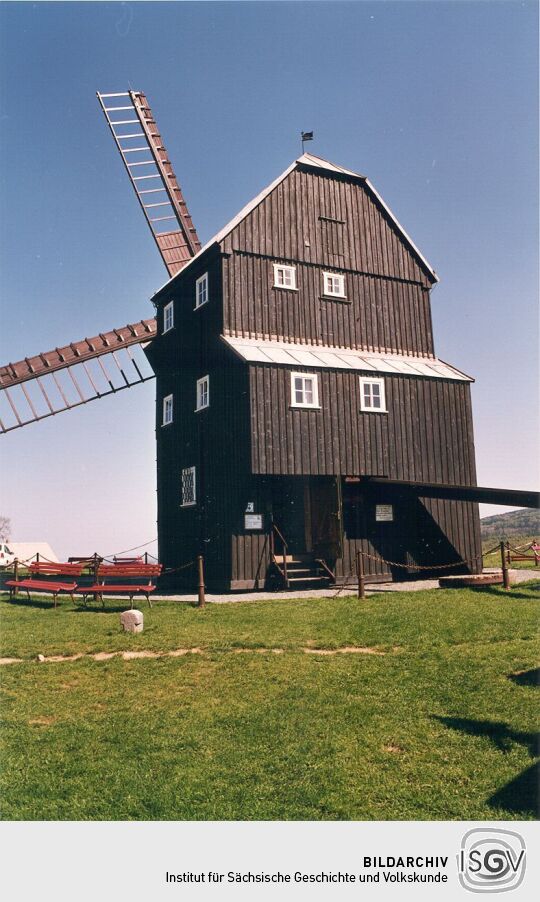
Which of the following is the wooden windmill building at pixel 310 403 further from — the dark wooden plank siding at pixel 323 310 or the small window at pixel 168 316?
the small window at pixel 168 316

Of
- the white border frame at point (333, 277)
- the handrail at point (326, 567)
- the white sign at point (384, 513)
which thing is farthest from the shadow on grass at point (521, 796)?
the white border frame at point (333, 277)

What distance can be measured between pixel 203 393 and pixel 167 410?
3676 millimetres

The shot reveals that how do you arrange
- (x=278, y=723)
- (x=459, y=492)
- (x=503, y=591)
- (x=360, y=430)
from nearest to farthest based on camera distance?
1. (x=278, y=723)
2. (x=503, y=591)
3. (x=459, y=492)
4. (x=360, y=430)

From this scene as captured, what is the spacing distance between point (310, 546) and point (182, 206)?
61.6 ft

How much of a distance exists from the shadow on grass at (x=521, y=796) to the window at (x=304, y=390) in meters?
15.9

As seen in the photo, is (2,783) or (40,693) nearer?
(2,783)

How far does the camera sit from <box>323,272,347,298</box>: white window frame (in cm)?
2470

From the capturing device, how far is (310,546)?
890 inches

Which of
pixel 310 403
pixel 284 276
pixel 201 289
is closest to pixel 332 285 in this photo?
pixel 284 276

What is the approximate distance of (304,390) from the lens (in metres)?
21.8

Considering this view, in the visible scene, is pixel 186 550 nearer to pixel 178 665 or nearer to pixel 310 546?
pixel 310 546

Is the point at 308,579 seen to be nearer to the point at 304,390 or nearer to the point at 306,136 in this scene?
the point at 304,390
